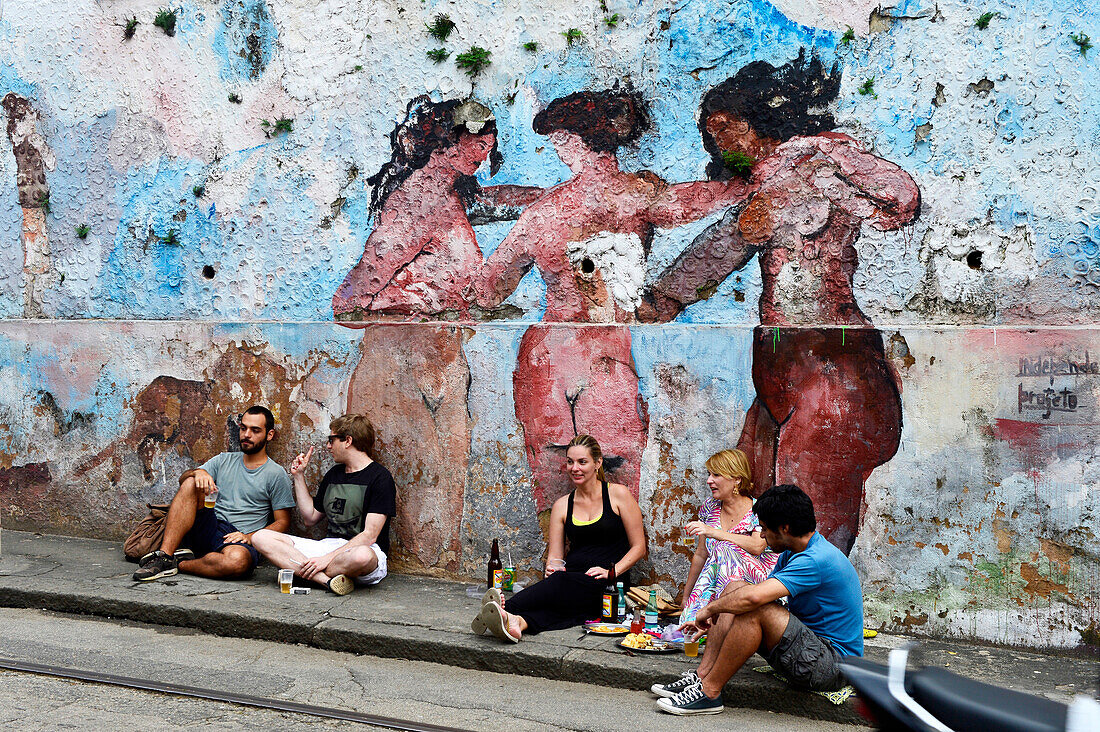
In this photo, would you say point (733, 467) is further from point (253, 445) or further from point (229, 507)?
point (229, 507)

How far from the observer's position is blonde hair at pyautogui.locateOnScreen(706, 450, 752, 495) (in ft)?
18.3

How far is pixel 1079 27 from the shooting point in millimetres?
5488

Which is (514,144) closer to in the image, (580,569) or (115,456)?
(580,569)

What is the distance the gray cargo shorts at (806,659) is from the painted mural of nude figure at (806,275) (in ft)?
4.52

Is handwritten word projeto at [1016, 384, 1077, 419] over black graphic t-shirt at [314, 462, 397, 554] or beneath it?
over

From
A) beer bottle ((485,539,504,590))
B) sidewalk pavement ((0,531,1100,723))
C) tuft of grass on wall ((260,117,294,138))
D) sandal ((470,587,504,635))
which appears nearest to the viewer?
sidewalk pavement ((0,531,1100,723))

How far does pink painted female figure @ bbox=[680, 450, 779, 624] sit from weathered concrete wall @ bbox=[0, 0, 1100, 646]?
40cm

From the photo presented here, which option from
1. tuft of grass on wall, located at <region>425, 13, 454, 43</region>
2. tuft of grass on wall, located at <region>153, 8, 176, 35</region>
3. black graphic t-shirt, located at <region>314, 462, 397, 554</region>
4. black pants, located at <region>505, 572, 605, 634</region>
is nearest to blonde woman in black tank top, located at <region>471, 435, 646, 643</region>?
black pants, located at <region>505, 572, 605, 634</region>

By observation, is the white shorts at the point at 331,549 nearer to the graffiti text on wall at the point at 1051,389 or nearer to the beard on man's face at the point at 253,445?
the beard on man's face at the point at 253,445

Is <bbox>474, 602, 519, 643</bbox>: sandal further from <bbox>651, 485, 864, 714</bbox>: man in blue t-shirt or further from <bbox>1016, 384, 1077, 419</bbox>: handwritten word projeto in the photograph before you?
<bbox>1016, 384, 1077, 419</bbox>: handwritten word projeto

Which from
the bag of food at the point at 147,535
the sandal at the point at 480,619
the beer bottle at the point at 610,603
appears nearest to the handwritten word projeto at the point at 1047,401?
the beer bottle at the point at 610,603

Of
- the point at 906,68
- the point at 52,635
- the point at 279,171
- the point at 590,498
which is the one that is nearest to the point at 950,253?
the point at 906,68

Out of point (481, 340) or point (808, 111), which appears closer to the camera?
point (808, 111)

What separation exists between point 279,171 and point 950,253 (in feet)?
15.9
